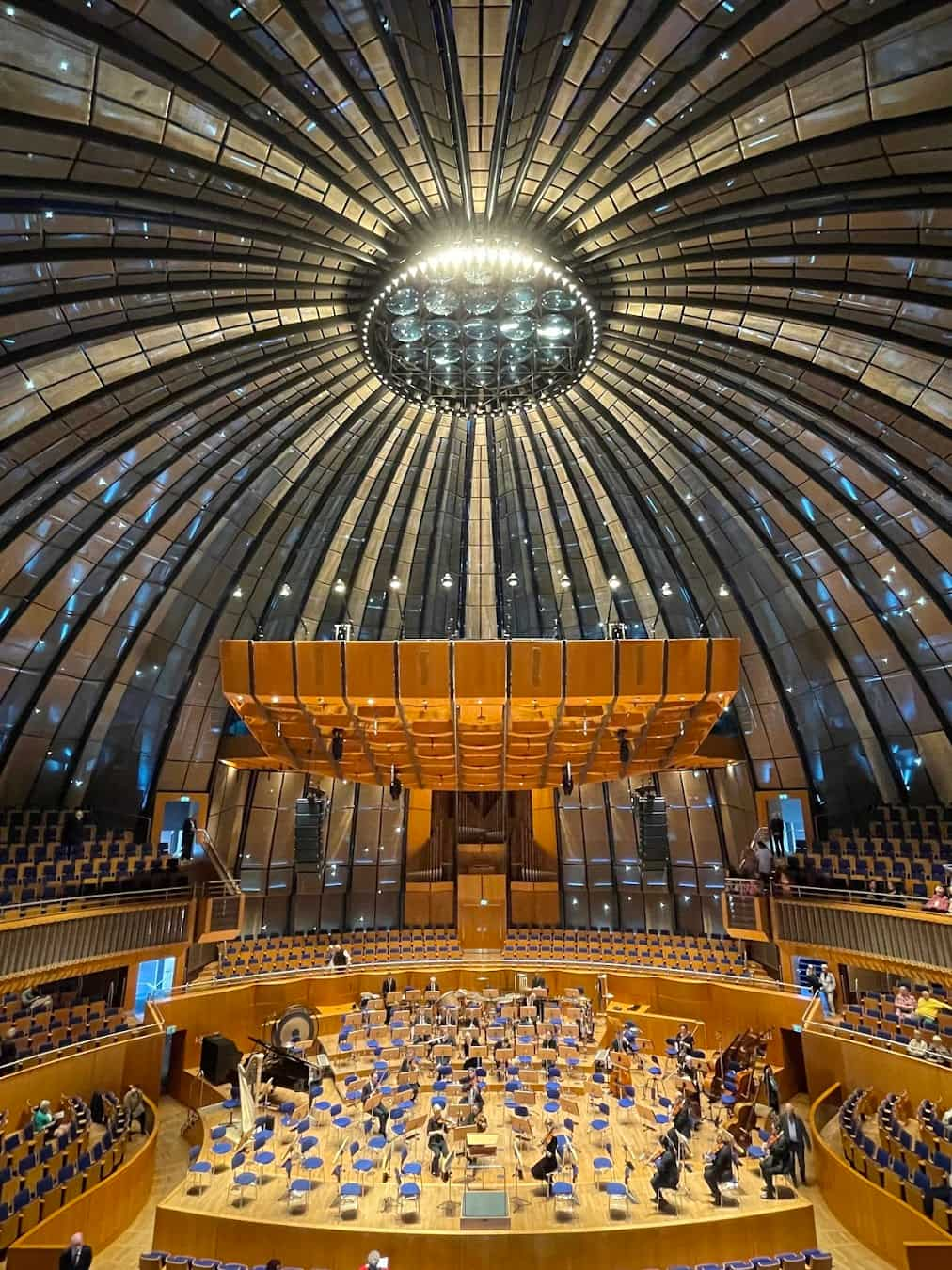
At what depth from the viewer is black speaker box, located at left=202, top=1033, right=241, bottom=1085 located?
1927 cm

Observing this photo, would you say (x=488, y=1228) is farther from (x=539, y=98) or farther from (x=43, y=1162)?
(x=539, y=98)

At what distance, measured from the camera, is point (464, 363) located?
19.0 meters

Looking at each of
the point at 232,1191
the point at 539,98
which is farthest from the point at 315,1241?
the point at 539,98

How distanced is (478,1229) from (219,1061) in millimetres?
10276

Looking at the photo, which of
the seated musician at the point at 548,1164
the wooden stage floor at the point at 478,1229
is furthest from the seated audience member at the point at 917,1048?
the seated musician at the point at 548,1164

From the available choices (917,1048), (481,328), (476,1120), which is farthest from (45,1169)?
(481,328)

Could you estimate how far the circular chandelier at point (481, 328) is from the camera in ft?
54.1

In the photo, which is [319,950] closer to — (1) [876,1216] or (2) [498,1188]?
(2) [498,1188]

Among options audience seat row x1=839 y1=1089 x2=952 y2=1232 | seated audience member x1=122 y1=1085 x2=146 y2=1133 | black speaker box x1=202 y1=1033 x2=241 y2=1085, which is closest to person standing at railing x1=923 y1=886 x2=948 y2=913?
audience seat row x1=839 y1=1089 x2=952 y2=1232

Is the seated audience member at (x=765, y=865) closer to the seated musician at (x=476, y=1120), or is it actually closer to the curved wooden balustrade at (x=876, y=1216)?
the curved wooden balustrade at (x=876, y=1216)

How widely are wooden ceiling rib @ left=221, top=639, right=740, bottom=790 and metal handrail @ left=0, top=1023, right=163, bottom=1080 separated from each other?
341 inches

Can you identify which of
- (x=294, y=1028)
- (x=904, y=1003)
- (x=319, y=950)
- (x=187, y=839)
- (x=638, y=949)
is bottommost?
(x=294, y=1028)

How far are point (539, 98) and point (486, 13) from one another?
5.91 feet

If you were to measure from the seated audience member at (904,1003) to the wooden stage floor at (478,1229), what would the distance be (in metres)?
8.06
